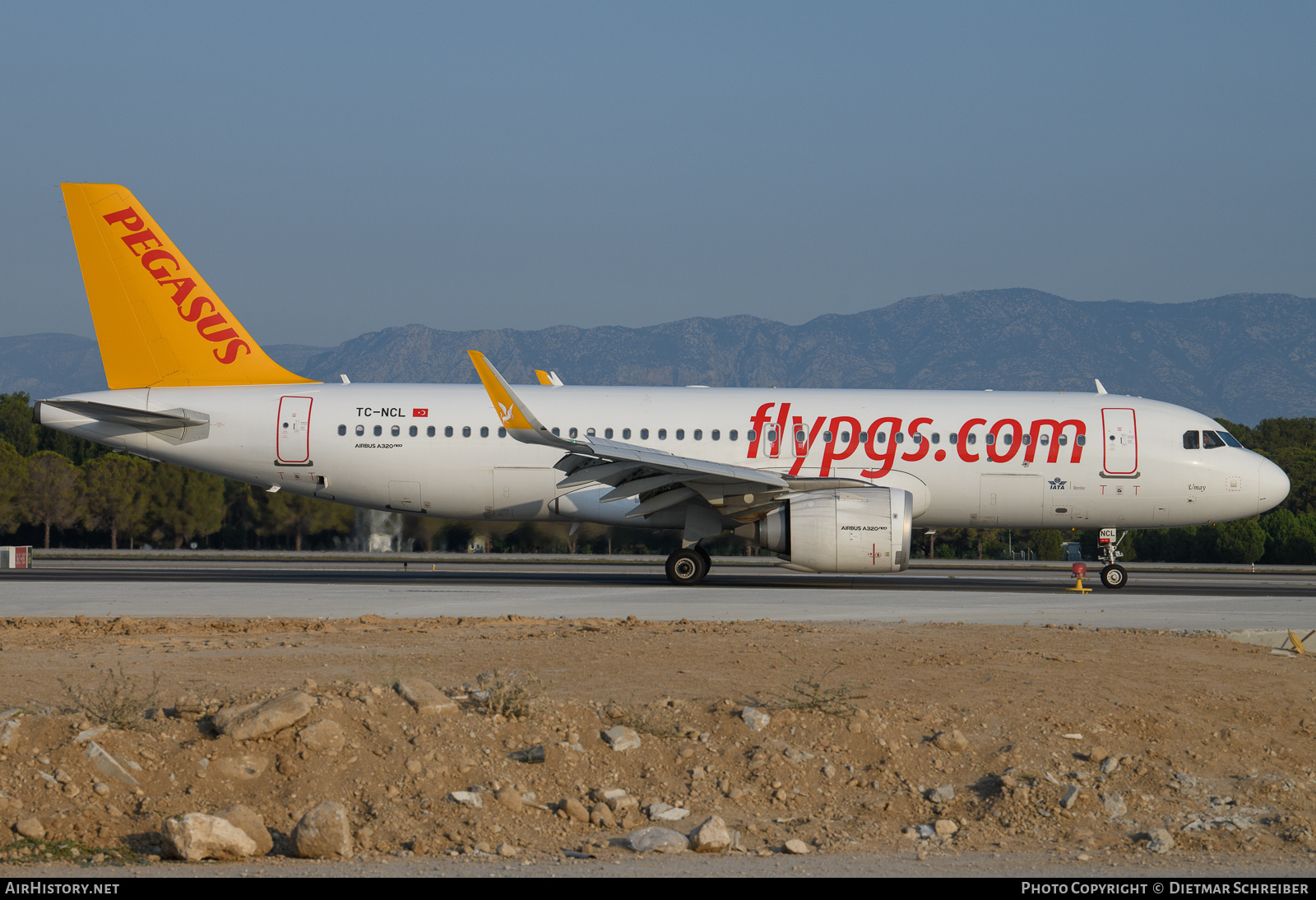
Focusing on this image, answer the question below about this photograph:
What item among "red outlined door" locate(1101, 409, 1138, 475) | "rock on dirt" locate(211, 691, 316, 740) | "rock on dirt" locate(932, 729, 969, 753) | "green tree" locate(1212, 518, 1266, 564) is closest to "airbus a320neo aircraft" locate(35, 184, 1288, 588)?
"red outlined door" locate(1101, 409, 1138, 475)

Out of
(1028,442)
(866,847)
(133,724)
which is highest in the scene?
(1028,442)

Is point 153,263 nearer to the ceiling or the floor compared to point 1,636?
nearer to the ceiling

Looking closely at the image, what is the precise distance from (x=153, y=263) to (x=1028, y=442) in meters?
17.4

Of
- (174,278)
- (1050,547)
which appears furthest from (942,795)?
(1050,547)

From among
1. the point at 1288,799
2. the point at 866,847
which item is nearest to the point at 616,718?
the point at 866,847

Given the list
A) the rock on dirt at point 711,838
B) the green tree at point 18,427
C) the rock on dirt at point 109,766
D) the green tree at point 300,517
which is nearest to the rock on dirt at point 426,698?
the rock on dirt at point 109,766

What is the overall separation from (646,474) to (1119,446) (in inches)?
367

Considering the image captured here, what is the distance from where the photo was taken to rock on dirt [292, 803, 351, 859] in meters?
6.00

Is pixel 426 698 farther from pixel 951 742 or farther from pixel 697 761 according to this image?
pixel 951 742

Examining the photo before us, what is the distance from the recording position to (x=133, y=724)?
23.5 feet

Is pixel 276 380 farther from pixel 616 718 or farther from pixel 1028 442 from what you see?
pixel 616 718

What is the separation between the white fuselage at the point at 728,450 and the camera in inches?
852

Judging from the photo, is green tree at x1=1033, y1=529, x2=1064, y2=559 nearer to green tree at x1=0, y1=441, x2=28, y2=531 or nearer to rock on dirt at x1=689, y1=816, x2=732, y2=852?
green tree at x1=0, y1=441, x2=28, y2=531

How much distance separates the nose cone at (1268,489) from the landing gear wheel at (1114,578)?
9.73 feet
